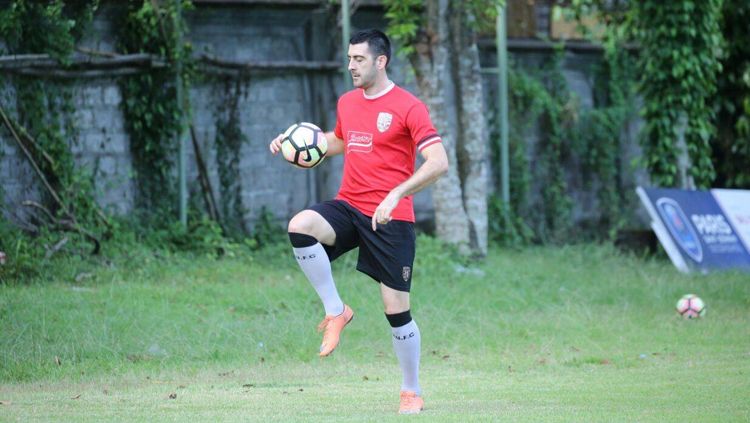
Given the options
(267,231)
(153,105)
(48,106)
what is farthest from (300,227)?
(267,231)

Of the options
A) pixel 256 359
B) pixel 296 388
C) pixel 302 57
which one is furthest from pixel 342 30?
pixel 296 388

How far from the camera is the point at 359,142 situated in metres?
7.64

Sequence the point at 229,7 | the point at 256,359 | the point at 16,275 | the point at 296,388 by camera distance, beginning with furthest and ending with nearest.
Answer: the point at 229,7 → the point at 16,275 → the point at 256,359 → the point at 296,388

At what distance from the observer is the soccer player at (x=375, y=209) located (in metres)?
7.56

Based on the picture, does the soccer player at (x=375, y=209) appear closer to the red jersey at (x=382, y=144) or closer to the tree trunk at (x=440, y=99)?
the red jersey at (x=382, y=144)

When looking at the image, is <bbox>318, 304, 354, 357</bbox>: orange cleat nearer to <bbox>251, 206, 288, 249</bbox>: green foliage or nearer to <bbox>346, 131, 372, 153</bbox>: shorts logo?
<bbox>346, 131, 372, 153</bbox>: shorts logo

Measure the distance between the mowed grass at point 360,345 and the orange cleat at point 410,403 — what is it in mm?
78

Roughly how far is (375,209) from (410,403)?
1180 mm

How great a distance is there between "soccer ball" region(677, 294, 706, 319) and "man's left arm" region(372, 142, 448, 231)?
20.1ft

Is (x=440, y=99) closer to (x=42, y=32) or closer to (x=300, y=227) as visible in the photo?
(x=42, y=32)

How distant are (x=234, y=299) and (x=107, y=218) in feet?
8.61

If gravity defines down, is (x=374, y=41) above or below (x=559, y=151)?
above

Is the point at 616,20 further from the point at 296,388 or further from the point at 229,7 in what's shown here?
the point at 296,388

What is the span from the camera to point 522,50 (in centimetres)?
Answer: 2036
